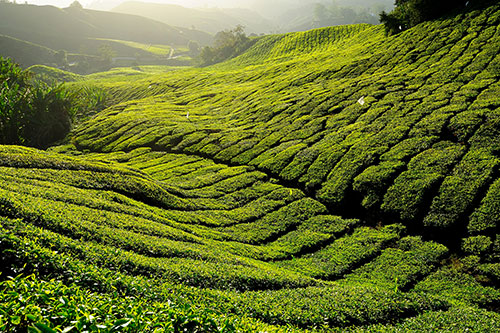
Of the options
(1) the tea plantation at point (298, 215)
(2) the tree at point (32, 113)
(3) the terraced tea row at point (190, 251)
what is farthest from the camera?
(2) the tree at point (32, 113)

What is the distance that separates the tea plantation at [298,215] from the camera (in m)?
7.66

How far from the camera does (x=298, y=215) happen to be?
20.7 metres

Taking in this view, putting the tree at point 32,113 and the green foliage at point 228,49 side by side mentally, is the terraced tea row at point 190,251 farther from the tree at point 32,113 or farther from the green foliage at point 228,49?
the green foliage at point 228,49

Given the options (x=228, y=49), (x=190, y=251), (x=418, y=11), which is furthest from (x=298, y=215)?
(x=228, y=49)

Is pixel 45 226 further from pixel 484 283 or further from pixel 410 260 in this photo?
pixel 484 283

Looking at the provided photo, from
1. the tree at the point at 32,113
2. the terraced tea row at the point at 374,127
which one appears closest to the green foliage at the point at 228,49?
the terraced tea row at the point at 374,127

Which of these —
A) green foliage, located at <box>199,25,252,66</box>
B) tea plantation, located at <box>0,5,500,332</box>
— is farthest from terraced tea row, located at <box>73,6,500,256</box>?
green foliage, located at <box>199,25,252,66</box>

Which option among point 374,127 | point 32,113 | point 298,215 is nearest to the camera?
point 298,215

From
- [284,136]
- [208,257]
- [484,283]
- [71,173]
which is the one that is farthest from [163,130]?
[484,283]

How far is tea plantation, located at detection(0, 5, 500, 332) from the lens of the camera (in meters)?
7.66

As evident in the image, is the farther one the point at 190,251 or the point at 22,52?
the point at 22,52

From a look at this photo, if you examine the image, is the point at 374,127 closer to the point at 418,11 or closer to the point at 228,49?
the point at 418,11

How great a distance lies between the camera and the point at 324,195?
2169cm

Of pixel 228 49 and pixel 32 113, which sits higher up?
pixel 228 49
